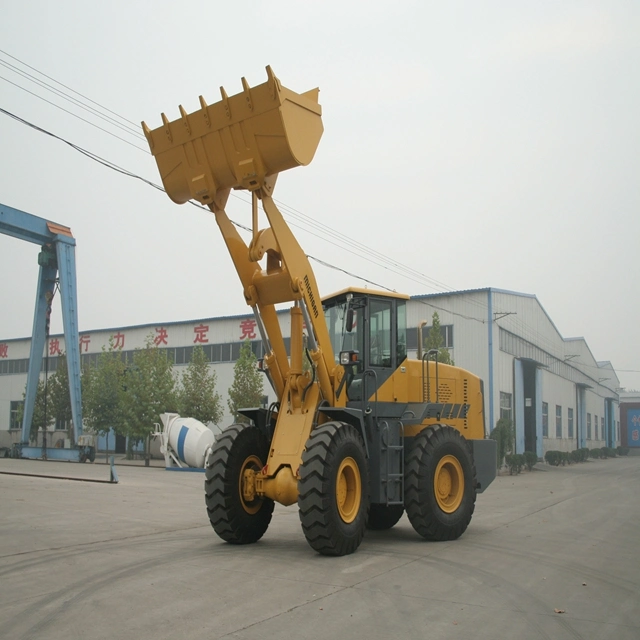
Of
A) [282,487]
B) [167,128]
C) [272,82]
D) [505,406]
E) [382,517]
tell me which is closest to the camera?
[272,82]

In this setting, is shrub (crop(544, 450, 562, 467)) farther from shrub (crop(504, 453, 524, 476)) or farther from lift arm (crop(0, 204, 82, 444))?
lift arm (crop(0, 204, 82, 444))

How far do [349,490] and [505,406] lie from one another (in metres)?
34.4

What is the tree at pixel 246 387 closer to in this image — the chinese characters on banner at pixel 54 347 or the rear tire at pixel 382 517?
the rear tire at pixel 382 517

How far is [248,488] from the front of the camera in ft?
33.3

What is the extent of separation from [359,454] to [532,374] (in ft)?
138

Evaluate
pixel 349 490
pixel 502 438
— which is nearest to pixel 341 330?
pixel 349 490

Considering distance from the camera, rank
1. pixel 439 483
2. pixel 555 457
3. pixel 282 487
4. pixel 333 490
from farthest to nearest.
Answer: pixel 555 457, pixel 439 483, pixel 282 487, pixel 333 490

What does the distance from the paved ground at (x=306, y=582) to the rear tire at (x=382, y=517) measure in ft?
0.90

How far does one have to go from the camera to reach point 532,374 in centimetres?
4934

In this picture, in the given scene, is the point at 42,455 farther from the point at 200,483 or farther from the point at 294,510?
the point at 294,510

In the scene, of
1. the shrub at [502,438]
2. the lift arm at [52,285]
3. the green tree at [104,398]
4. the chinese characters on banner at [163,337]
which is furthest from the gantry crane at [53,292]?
the shrub at [502,438]

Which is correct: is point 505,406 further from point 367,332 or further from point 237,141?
point 237,141

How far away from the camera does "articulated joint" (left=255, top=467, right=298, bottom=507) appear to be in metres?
9.34

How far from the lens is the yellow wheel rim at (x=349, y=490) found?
9328 mm
